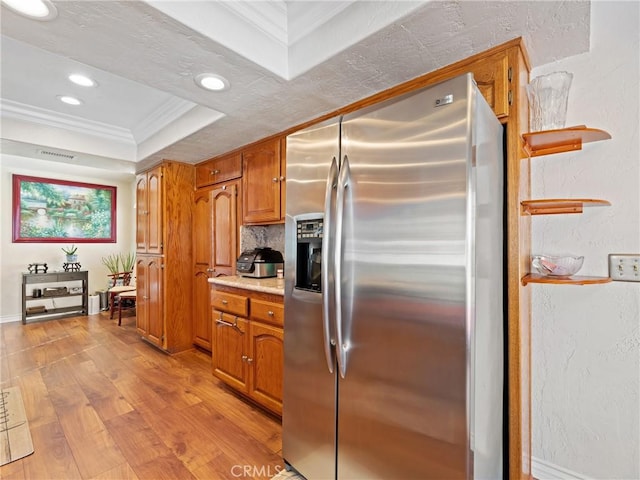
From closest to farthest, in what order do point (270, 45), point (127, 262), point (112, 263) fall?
1. point (270, 45)
2. point (112, 263)
3. point (127, 262)

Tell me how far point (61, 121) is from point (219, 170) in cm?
157

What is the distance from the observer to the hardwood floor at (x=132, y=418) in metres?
1.68

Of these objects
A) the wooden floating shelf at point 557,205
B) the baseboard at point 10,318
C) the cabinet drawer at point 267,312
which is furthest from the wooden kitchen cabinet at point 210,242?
the baseboard at point 10,318

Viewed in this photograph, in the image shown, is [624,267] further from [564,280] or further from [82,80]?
[82,80]

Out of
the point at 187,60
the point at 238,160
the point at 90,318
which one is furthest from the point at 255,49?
the point at 90,318

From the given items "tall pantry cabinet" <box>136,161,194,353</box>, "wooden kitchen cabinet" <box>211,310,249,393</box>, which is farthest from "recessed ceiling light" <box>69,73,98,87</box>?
"wooden kitchen cabinet" <box>211,310,249,393</box>

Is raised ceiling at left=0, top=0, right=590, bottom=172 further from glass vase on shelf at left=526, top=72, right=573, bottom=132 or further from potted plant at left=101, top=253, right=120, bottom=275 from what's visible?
potted plant at left=101, top=253, right=120, bottom=275

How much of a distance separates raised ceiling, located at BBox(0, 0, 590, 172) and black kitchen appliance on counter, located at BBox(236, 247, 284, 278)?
1.08 m

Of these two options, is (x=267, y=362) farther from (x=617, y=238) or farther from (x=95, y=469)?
(x=617, y=238)

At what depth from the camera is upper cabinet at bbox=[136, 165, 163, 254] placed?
3.49 m

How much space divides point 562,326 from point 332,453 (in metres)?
1.29

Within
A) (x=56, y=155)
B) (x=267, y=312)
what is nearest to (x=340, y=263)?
(x=267, y=312)

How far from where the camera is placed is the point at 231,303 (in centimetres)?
233
